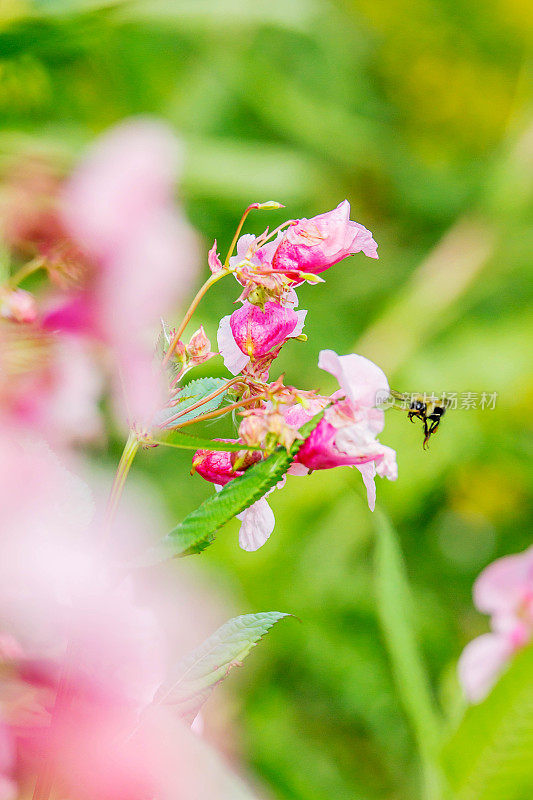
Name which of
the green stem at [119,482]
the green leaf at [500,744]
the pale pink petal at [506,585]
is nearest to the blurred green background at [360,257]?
the pale pink petal at [506,585]

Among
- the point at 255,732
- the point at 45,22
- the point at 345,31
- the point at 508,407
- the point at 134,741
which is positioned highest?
the point at 345,31

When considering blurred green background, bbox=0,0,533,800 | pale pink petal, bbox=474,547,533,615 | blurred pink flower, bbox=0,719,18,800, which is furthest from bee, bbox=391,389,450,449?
blurred green background, bbox=0,0,533,800

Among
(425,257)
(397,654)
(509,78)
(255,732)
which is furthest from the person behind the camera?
(509,78)

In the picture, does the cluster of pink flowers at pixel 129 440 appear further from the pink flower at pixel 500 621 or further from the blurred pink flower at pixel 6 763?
the pink flower at pixel 500 621

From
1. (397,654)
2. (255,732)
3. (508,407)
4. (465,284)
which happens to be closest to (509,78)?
(465,284)

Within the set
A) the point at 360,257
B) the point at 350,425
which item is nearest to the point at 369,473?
the point at 350,425

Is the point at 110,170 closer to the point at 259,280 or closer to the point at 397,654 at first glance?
the point at 259,280

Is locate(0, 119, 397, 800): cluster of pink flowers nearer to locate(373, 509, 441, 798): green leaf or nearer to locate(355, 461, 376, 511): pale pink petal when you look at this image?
locate(355, 461, 376, 511): pale pink petal
